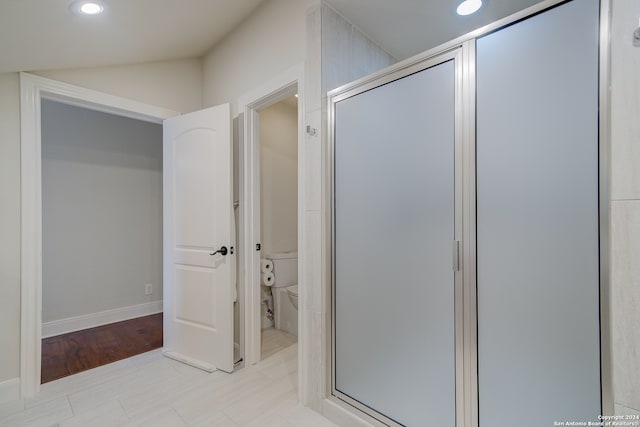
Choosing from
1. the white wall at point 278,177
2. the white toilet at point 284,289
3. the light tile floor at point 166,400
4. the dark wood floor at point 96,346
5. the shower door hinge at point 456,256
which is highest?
the white wall at point 278,177

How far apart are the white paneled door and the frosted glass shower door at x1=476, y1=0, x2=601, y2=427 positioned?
70.3 inches

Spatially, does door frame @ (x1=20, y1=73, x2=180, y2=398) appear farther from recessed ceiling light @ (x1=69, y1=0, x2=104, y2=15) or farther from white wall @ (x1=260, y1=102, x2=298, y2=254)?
white wall @ (x1=260, y1=102, x2=298, y2=254)

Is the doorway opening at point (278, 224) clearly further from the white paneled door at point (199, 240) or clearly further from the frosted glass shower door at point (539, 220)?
the frosted glass shower door at point (539, 220)

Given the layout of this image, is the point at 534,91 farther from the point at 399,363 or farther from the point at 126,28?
the point at 126,28

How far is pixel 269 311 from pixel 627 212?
3.02m

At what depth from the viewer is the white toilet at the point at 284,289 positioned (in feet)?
10.1

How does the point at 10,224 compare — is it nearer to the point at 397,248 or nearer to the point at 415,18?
the point at 397,248

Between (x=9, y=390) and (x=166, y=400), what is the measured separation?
1.01 meters

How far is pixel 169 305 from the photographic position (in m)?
2.63

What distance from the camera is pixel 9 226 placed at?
1.92 meters

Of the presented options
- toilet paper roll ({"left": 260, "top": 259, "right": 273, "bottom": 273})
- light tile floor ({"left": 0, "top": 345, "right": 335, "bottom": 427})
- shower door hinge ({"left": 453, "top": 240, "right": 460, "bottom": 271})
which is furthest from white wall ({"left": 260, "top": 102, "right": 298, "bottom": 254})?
shower door hinge ({"left": 453, "top": 240, "right": 460, "bottom": 271})

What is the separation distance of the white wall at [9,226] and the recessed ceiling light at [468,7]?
2898 mm

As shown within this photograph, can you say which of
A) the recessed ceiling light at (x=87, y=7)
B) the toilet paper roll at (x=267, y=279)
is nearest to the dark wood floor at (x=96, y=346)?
the toilet paper roll at (x=267, y=279)

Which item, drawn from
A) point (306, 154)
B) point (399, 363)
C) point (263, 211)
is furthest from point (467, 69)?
point (263, 211)
